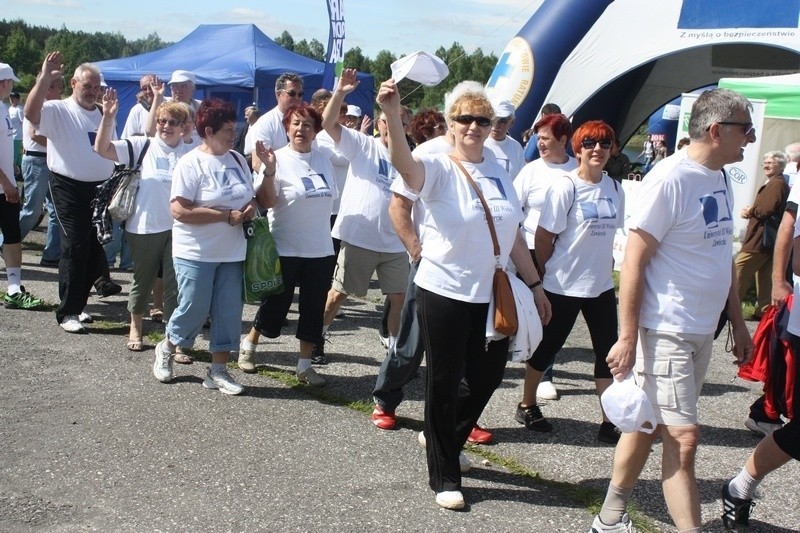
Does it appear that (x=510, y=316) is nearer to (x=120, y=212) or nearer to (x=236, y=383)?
(x=236, y=383)

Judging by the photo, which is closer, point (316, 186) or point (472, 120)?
point (472, 120)

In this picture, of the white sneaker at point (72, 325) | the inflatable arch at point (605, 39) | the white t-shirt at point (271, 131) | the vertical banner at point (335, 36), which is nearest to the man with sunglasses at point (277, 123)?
the white t-shirt at point (271, 131)

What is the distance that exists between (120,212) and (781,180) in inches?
259

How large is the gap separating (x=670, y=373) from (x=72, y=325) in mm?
4907

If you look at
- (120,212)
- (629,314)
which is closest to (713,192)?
(629,314)

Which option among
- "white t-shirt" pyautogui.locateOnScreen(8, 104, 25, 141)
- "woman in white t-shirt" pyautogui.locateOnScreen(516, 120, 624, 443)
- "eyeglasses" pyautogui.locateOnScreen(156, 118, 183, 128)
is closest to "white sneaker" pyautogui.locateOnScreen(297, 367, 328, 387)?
"woman in white t-shirt" pyautogui.locateOnScreen(516, 120, 624, 443)

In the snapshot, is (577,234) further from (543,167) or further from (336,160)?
(336,160)

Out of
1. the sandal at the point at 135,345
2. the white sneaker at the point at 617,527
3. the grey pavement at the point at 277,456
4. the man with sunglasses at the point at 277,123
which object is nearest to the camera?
the white sneaker at the point at 617,527

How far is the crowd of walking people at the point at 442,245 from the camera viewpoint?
3490 millimetres

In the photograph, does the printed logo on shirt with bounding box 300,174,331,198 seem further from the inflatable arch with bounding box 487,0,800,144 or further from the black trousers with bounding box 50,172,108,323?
the inflatable arch with bounding box 487,0,800,144

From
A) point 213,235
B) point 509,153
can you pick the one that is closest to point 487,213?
point 213,235

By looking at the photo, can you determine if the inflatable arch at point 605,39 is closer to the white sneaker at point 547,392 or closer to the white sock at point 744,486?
the white sneaker at point 547,392

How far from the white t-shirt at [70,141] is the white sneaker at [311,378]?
7.83ft

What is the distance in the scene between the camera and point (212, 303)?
567 cm
